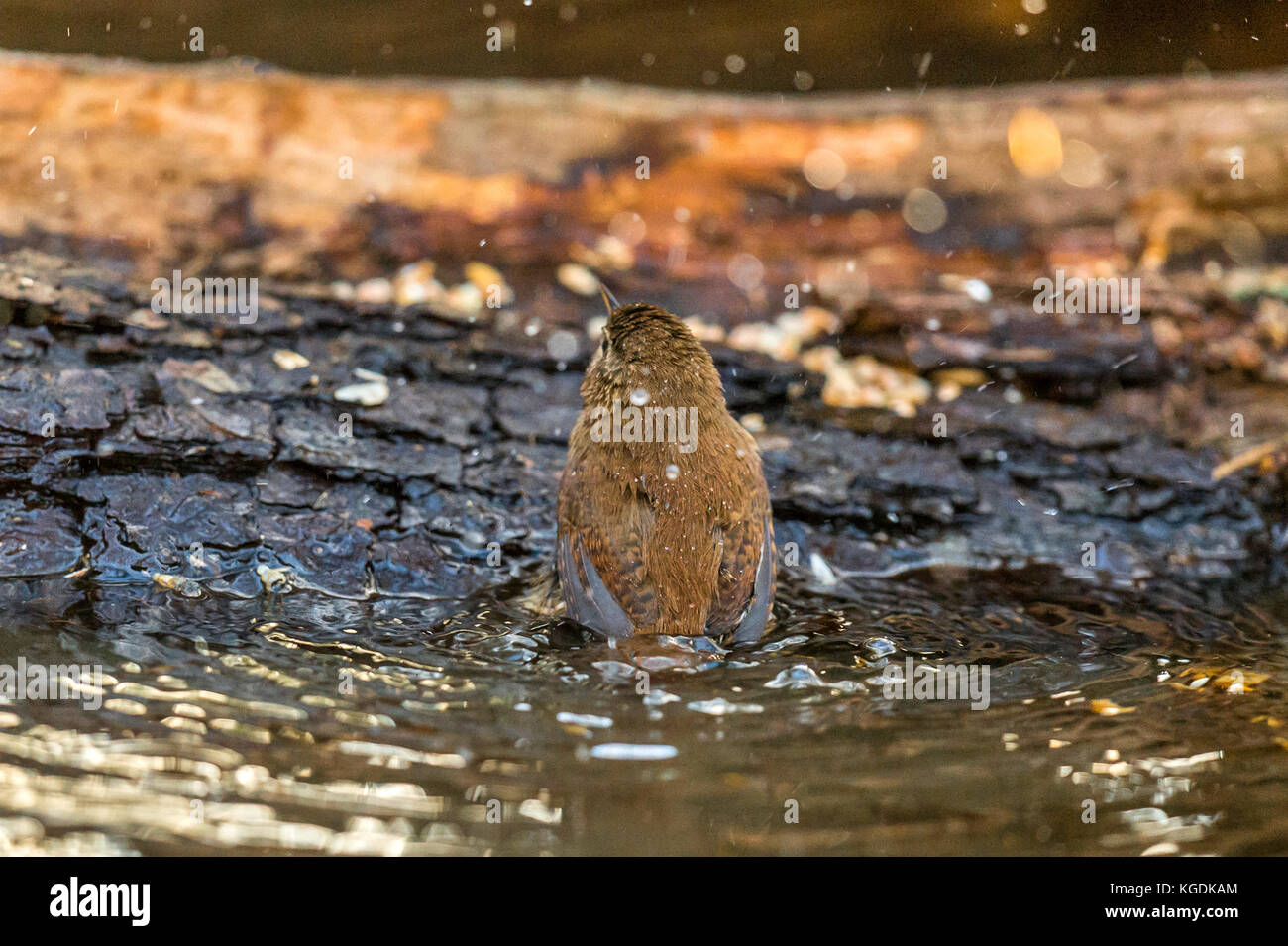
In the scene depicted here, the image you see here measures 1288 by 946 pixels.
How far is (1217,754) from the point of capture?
3221 millimetres

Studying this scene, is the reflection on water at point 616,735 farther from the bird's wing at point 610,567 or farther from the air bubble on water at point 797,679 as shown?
the bird's wing at point 610,567

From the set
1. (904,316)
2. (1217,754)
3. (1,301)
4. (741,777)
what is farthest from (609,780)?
(1,301)

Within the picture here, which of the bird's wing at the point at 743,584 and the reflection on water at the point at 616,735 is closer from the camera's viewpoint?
the reflection on water at the point at 616,735

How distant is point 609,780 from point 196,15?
618cm

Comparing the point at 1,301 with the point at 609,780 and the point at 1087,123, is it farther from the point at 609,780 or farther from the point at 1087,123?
the point at 1087,123

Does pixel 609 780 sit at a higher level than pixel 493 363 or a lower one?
lower

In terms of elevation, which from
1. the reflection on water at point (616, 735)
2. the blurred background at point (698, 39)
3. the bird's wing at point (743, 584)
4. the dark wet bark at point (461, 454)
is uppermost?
the blurred background at point (698, 39)

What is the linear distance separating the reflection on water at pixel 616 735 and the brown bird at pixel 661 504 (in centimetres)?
16

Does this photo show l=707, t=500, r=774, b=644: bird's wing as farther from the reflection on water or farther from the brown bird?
the reflection on water

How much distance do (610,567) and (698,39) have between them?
4.91 m

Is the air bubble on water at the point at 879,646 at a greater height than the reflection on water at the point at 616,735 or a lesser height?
greater

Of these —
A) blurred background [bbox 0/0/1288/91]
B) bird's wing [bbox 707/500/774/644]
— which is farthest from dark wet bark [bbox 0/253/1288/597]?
blurred background [bbox 0/0/1288/91]

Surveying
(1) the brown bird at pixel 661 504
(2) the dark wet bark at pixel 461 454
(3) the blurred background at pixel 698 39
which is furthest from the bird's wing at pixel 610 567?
(3) the blurred background at pixel 698 39

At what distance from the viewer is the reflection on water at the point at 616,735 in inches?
107
